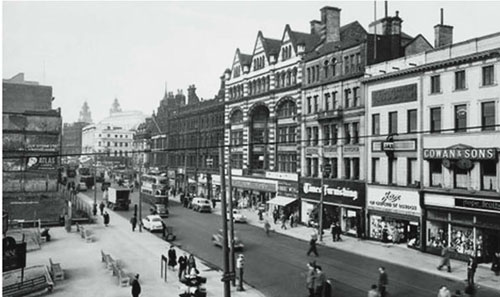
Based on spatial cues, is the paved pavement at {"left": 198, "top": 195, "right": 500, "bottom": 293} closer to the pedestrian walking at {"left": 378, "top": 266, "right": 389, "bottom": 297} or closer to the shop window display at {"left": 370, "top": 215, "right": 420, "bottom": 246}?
the shop window display at {"left": 370, "top": 215, "right": 420, "bottom": 246}

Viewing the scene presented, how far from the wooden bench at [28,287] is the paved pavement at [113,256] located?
0.58m

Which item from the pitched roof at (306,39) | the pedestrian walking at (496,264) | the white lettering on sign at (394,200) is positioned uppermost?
the pitched roof at (306,39)

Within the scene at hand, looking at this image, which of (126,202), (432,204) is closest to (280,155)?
(126,202)

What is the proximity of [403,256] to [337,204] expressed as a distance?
11.6m

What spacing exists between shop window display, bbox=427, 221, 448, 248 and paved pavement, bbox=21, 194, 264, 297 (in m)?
16.2

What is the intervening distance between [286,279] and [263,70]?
38.5 meters

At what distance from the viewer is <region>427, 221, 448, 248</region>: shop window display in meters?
32.4

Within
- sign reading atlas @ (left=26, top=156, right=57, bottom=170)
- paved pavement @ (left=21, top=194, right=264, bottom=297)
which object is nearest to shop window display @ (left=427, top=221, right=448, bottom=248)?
paved pavement @ (left=21, top=194, right=264, bottom=297)

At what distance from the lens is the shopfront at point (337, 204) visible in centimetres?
4019

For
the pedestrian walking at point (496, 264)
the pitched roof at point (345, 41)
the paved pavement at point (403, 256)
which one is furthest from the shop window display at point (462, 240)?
the pitched roof at point (345, 41)

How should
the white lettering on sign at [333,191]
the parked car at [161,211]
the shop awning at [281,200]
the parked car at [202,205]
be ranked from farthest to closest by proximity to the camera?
the parked car at [202,205] < the parked car at [161,211] < the shop awning at [281,200] < the white lettering on sign at [333,191]

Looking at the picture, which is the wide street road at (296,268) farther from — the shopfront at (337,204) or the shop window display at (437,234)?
the shopfront at (337,204)

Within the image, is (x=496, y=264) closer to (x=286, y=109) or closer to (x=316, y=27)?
(x=286, y=109)

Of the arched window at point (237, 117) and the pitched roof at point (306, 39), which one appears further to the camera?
the arched window at point (237, 117)
